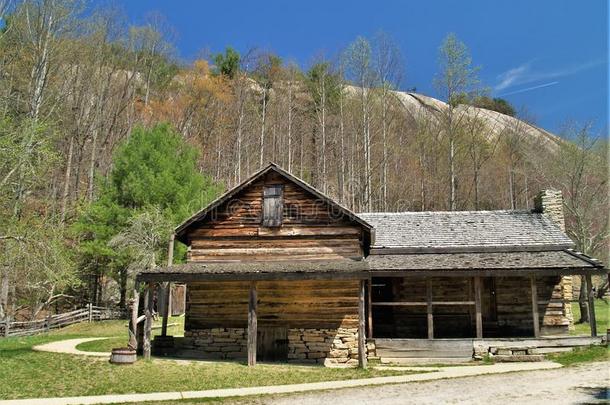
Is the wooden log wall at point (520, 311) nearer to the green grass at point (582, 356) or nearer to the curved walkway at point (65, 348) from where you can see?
the green grass at point (582, 356)

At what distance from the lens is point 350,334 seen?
699 inches

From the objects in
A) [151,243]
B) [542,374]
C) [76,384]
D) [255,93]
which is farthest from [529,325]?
[255,93]

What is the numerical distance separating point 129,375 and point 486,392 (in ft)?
Result: 30.9

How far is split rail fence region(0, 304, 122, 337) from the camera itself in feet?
90.9

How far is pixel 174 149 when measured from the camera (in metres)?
35.7

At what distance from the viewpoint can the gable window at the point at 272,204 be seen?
768 inches

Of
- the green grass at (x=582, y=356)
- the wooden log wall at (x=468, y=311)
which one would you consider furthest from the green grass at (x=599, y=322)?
the green grass at (x=582, y=356)

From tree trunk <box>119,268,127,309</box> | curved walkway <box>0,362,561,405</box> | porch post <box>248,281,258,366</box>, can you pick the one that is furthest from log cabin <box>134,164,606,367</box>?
tree trunk <box>119,268,127,309</box>

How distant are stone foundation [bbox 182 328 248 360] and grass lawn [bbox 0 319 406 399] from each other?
1.82m

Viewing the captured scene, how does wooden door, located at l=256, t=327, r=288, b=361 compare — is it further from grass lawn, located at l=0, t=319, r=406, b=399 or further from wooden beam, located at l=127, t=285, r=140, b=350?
wooden beam, located at l=127, t=285, r=140, b=350

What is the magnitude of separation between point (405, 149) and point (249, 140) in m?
15.6

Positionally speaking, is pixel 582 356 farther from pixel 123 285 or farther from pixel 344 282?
pixel 123 285

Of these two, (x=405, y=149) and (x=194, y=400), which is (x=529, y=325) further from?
(x=405, y=149)

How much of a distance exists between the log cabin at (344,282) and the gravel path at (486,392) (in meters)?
3.66
